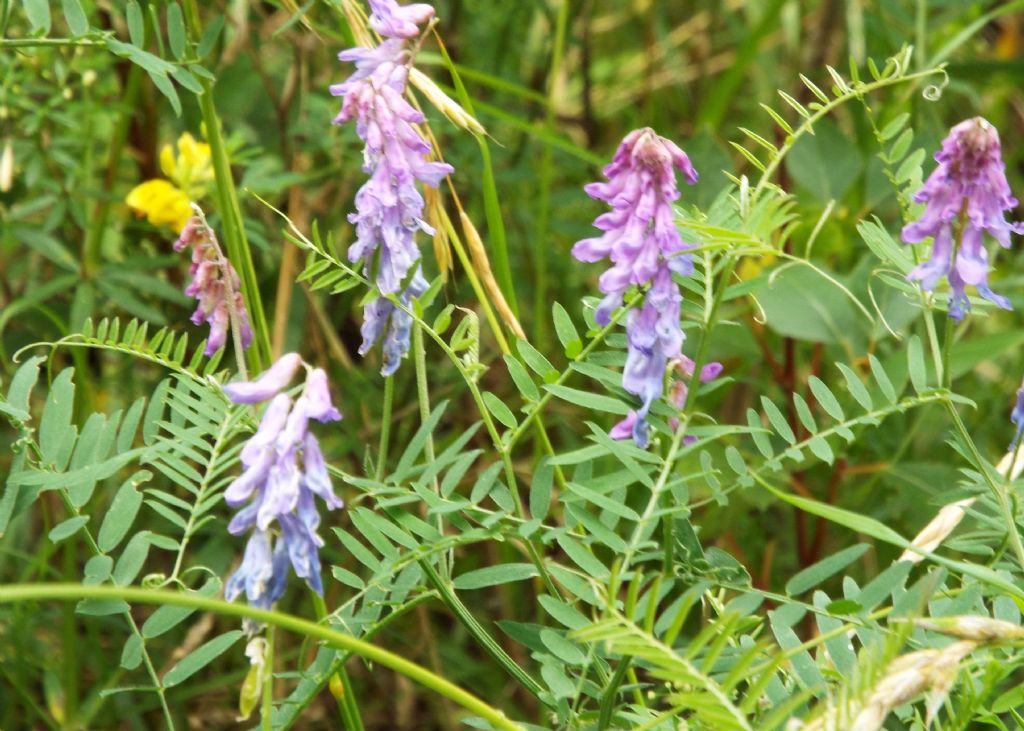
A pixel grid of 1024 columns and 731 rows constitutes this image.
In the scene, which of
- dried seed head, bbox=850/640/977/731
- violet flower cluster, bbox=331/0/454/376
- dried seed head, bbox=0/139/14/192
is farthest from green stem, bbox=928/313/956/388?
dried seed head, bbox=0/139/14/192

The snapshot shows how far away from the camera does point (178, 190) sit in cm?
167

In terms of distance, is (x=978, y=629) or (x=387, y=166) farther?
(x=387, y=166)

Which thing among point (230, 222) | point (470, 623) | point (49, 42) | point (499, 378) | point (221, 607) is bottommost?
point (499, 378)

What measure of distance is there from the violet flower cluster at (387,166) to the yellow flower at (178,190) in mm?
684

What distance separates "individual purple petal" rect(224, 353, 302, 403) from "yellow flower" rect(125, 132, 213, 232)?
0.86 metres

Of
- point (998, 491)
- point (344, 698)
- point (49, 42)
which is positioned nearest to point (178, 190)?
point (49, 42)

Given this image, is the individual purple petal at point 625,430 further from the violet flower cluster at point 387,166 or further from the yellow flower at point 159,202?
the yellow flower at point 159,202

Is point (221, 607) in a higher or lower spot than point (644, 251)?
lower

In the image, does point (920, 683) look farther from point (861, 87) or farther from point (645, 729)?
point (861, 87)

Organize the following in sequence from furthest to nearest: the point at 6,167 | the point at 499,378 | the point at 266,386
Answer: the point at 499,378 < the point at 6,167 < the point at 266,386

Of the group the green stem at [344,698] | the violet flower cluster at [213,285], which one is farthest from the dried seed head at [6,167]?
the green stem at [344,698]

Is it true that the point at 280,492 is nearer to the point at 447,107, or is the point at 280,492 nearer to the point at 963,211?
the point at 447,107

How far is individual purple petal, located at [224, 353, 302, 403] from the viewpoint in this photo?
0.83m

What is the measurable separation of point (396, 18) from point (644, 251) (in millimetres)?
284
